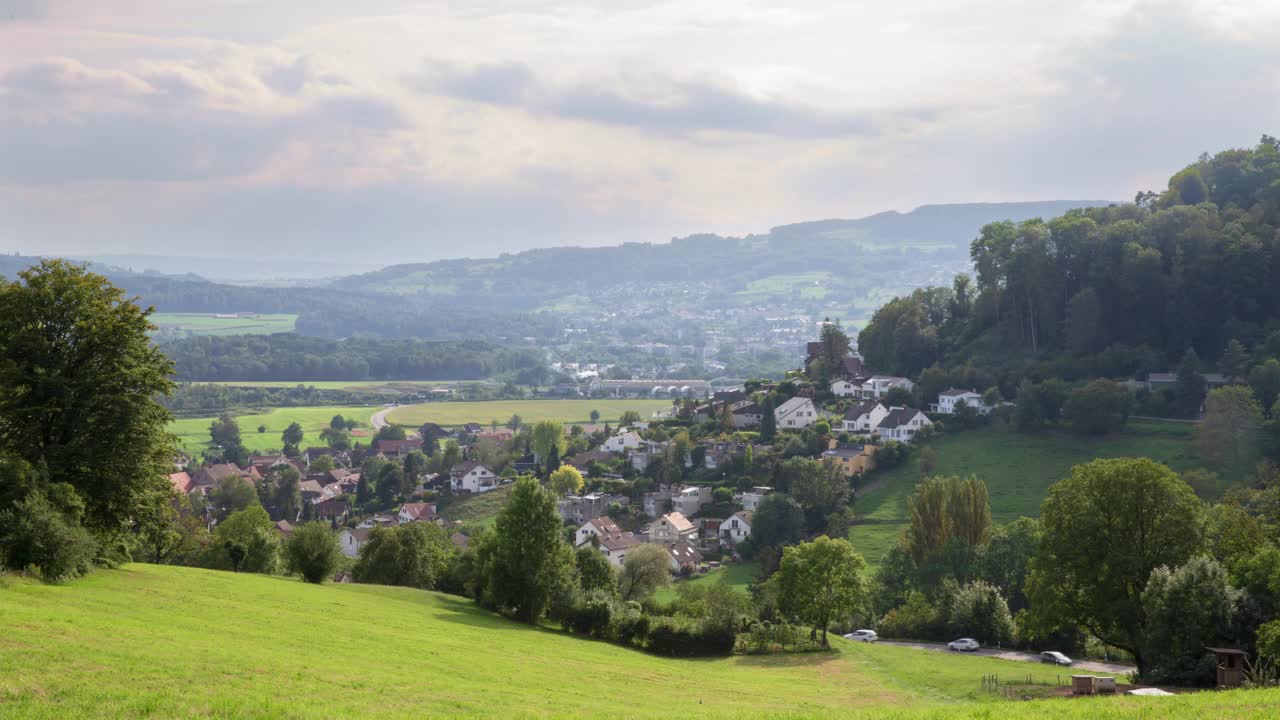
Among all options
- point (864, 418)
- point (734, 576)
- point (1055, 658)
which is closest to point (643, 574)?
point (734, 576)

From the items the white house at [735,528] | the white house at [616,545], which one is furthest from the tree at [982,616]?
the white house at [735,528]

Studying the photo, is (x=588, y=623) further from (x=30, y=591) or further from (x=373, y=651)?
(x=30, y=591)

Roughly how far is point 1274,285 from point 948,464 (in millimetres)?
32505

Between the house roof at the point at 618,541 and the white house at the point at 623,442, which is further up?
the white house at the point at 623,442

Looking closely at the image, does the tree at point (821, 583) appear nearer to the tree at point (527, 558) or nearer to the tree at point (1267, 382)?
the tree at point (527, 558)

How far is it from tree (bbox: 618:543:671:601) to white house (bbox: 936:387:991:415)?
40.3 metres

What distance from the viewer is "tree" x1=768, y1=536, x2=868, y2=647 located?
134 feet

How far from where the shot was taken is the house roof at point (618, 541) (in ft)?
222

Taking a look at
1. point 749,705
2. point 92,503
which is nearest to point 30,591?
point 92,503

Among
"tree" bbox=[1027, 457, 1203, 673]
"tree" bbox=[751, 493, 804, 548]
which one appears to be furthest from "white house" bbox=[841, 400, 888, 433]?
"tree" bbox=[1027, 457, 1203, 673]

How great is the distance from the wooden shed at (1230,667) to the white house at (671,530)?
150ft

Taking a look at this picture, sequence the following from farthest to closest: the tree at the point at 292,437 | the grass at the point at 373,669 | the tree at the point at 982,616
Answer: the tree at the point at 292,437, the tree at the point at 982,616, the grass at the point at 373,669

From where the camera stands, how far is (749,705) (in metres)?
24.0

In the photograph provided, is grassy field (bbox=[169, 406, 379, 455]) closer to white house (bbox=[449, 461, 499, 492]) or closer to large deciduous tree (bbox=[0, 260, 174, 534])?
white house (bbox=[449, 461, 499, 492])
